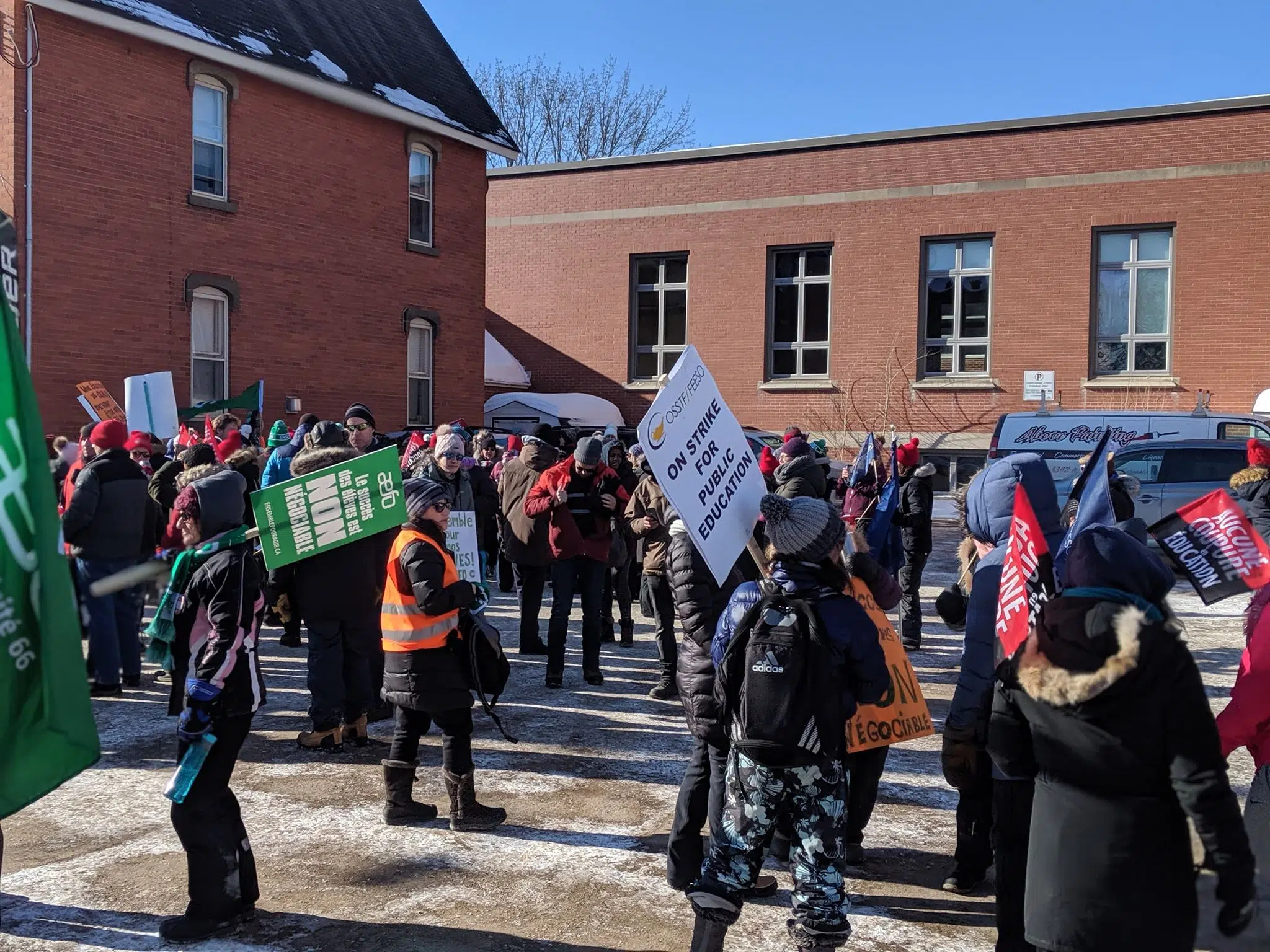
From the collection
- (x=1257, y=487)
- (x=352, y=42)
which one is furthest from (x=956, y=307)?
(x=1257, y=487)

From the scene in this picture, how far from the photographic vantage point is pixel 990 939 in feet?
14.4

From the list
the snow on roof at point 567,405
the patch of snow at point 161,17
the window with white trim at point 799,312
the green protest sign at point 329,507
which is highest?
the patch of snow at point 161,17

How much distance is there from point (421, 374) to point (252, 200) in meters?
4.94

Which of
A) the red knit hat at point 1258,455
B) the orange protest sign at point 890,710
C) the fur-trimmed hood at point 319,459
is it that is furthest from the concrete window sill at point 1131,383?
the fur-trimmed hood at point 319,459

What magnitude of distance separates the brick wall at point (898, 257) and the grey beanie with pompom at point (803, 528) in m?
21.4

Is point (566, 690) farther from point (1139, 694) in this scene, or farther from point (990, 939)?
point (1139, 694)

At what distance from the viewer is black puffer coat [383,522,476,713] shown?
17.2 ft

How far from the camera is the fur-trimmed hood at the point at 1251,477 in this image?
8.94 meters

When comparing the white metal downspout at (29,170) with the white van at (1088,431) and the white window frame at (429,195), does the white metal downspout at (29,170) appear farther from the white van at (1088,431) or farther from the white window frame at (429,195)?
the white van at (1088,431)

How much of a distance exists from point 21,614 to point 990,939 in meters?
3.68

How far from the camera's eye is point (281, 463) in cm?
959

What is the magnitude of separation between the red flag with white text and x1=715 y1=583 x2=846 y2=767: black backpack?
0.59 metres

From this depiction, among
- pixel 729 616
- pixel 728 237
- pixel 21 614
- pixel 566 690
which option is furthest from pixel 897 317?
pixel 21 614

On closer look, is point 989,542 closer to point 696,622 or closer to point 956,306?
point 696,622
